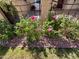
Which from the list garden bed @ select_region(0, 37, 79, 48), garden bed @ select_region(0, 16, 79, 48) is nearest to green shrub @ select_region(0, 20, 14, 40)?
garden bed @ select_region(0, 16, 79, 48)

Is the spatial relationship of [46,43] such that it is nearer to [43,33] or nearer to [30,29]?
[43,33]

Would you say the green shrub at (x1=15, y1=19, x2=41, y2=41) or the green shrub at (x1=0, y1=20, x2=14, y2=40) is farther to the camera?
Result: the green shrub at (x1=0, y1=20, x2=14, y2=40)

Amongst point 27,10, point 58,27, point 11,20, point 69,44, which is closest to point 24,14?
point 27,10

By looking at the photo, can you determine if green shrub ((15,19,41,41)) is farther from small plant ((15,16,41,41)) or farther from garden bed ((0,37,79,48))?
garden bed ((0,37,79,48))

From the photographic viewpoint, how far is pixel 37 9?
3.92 metres

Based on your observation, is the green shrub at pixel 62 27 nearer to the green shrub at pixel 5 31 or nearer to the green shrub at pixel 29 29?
the green shrub at pixel 29 29

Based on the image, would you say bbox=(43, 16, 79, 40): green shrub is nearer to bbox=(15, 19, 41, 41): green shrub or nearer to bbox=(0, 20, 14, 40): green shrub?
bbox=(15, 19, 41, 41): green shrub

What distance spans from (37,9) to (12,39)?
1.16 meters

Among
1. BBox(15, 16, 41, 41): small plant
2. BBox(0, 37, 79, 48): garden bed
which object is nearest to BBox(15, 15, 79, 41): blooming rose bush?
BBox(15, 16, 41, 41): small plant

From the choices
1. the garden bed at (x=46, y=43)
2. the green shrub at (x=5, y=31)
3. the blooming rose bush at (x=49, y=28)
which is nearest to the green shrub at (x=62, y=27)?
the blooming rose bush at (x=49, y=28)

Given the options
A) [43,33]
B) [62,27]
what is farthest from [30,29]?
[62,27]

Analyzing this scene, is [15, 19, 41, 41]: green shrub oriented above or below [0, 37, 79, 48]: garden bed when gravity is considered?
→ above

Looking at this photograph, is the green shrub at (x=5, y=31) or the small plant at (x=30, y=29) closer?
the small plant at (x=30, y=29)

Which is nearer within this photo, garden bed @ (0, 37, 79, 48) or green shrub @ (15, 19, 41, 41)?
green shrub @ (15, 19, 41, 41)
